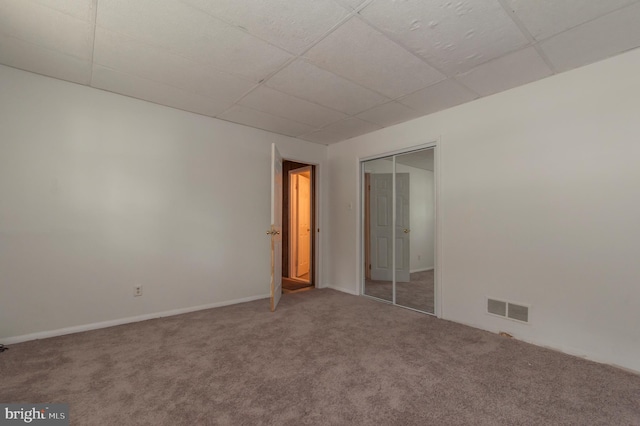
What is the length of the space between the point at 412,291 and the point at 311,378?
8.52 feet

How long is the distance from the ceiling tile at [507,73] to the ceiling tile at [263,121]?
2133 mm

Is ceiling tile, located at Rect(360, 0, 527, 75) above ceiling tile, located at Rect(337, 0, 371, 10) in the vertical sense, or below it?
below

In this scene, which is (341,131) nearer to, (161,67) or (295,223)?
(295,223)

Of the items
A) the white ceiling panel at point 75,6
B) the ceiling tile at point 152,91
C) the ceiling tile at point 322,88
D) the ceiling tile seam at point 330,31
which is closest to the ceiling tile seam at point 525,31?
the ceiling tile seam at point 330,31

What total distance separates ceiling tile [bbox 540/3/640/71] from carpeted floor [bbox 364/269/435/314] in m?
2.82

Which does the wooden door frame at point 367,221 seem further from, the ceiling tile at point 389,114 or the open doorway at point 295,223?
the open doorway at point 295,223

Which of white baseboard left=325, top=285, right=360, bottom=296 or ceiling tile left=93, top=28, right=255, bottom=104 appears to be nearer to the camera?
ceiling tile left=93, top=28, right=255, bottom=104

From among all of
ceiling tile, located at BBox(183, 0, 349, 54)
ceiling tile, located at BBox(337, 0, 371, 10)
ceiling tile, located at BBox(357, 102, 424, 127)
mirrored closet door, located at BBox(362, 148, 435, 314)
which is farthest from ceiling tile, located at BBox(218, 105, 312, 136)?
ceiling tile, located at BBox(337, 0, 371, 10)

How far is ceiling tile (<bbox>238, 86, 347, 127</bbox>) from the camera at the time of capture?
3.03 m

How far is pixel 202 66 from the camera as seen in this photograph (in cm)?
247

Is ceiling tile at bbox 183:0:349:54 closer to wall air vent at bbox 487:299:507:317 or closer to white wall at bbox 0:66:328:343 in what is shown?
white wall at bbox 0:66:328:343

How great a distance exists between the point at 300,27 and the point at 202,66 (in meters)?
1.04

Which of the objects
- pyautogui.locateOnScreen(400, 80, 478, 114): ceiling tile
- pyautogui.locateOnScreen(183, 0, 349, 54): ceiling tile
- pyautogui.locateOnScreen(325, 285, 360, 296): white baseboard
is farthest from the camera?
pyautogui.locateOnScreen(325, 285, 360, 296): white baseboard

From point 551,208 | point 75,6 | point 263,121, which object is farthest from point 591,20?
point 75,6
